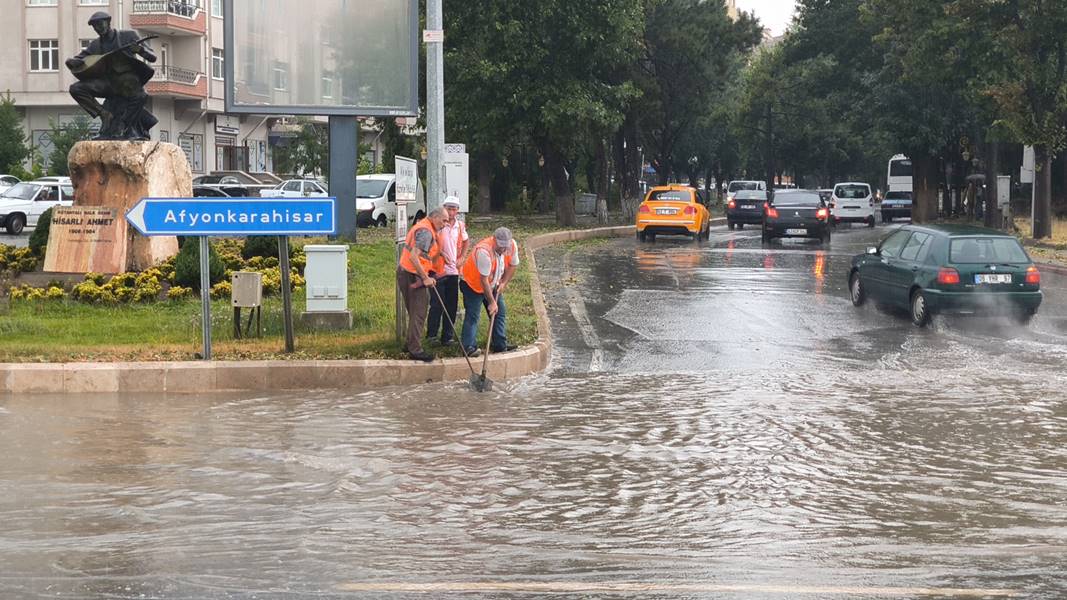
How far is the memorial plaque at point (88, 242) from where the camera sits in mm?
18594

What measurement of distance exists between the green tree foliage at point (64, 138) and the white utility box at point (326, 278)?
1586 inches

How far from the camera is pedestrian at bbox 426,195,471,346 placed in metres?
13.7

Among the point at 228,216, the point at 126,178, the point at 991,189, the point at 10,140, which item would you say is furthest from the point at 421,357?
the point at 10,140

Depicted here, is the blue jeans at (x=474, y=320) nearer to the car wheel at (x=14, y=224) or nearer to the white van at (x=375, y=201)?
the white van at (x=375, y=201)

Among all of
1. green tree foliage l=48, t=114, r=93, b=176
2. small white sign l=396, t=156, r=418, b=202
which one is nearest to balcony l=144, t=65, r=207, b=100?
green tree foliage l=48, t=114, r=93, b=176

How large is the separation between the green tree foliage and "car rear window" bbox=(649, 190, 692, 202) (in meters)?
24.6

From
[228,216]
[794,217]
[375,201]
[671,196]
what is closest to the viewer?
[228,216]

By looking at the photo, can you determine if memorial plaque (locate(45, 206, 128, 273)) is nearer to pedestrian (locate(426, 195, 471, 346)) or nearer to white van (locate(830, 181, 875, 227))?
pedestrian (locate(426, 195, 471, 346))

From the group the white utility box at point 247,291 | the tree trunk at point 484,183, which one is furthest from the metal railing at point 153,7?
the white utility box at point 247,291

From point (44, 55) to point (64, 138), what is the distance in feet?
21.7

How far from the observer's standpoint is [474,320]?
1327 cm

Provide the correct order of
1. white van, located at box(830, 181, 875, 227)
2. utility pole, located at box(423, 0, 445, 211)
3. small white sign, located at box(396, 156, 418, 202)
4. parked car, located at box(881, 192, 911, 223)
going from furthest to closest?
parked car, located at box(881, 192, 911, 223) < white van, located at box(830, 181, 875, 227) < utility pole, located at box(423, 0, 445, 211) < small white sign, located at box(396, 156, 418, 202)

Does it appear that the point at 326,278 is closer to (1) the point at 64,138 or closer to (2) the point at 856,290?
(2) the point at 856,290

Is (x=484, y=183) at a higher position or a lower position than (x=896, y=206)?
higher
